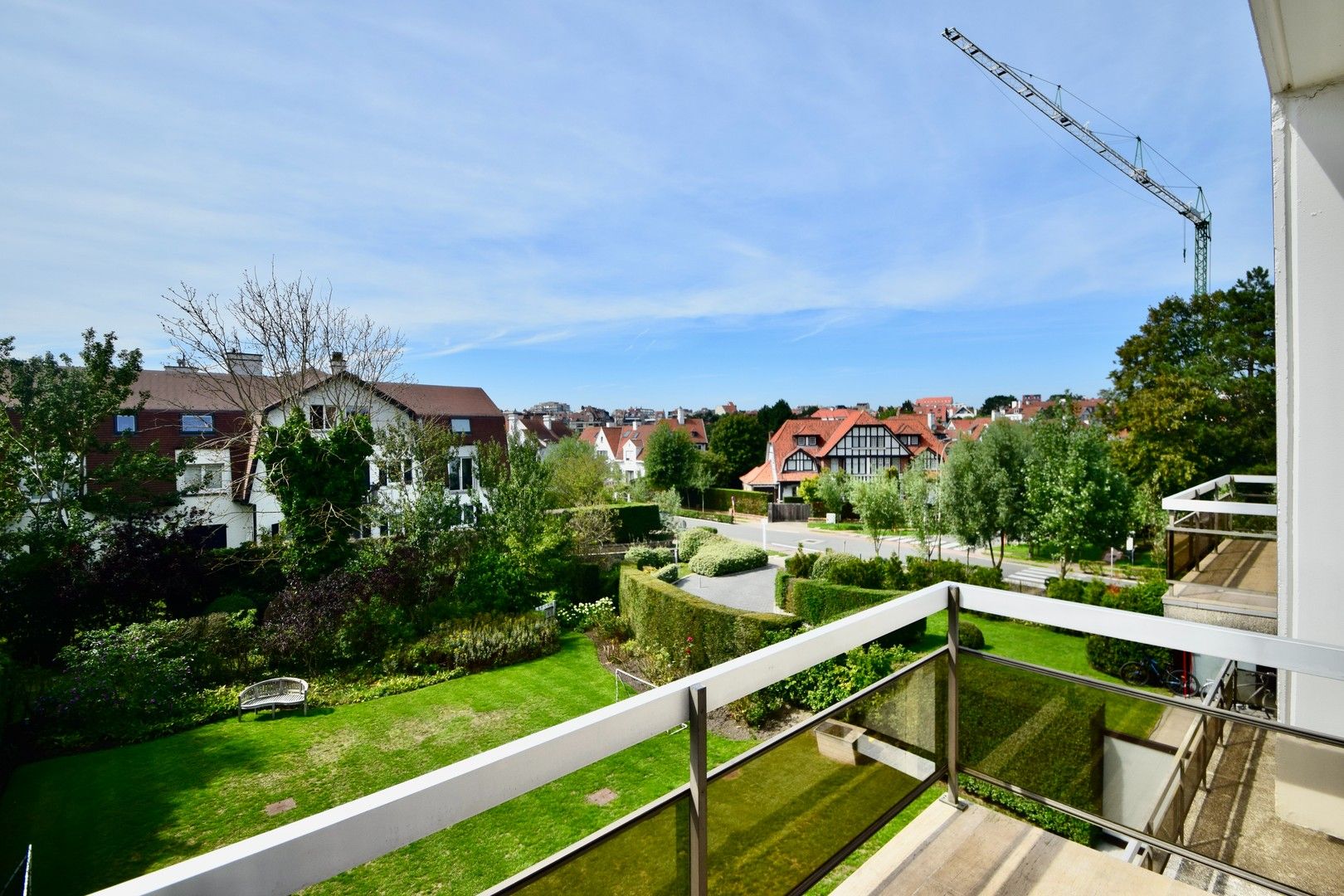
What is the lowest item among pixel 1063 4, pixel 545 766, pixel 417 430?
pixel 545 766

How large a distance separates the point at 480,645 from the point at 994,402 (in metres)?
124

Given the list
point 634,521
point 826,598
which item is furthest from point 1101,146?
point 826,598

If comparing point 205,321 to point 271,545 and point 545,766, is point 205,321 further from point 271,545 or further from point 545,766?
point 545,766

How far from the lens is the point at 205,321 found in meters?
17.8

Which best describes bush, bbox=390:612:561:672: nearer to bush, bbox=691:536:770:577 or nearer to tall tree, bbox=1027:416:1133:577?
bush, bbox=691:536:770:577

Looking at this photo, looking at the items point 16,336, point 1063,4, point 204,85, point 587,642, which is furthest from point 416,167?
point 1063,4

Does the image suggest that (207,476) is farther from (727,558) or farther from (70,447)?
(727,558)

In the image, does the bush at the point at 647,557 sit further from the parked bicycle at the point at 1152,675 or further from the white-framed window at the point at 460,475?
the parked bicycle at the point at 1152,675

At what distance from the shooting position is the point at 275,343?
1889 centimetres

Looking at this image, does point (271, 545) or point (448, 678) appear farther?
point (271, 545)

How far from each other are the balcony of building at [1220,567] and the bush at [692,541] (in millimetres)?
16603

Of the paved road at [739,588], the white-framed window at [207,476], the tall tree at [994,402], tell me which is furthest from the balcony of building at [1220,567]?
the tall tree at [994,402]

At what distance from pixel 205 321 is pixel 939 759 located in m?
21.3

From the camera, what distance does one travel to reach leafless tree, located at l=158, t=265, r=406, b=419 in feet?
58.3
